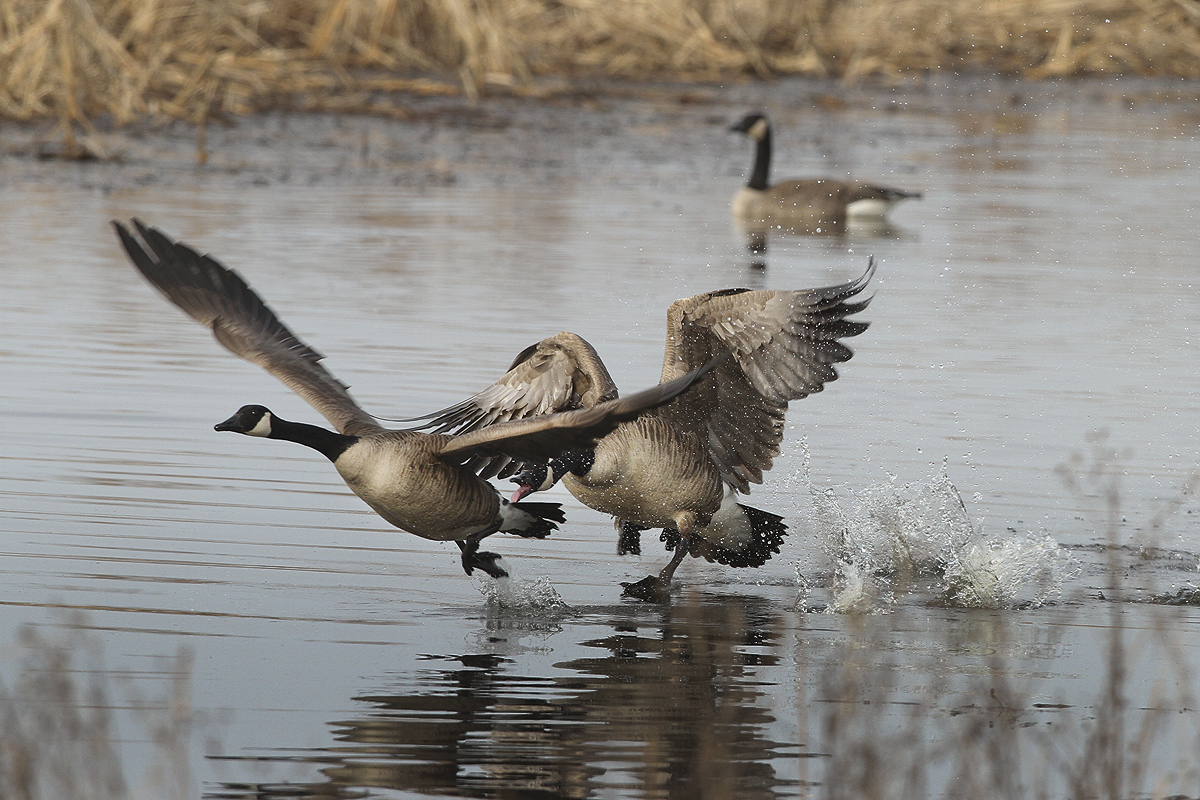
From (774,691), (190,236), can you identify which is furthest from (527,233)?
(774,691)

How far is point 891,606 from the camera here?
6.27 metres

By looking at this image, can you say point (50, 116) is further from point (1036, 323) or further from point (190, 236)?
point (1036, 323)

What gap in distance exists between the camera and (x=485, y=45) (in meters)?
21.6

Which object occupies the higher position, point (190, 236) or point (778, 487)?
point (190, 236)

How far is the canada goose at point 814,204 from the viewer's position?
15.8 metres

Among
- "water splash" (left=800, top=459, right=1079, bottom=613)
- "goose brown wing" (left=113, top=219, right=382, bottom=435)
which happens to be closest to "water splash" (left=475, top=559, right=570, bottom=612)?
"goose brown wing" (left=113, top=219, right=382, bottom=435)

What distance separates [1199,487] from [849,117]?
1664cm

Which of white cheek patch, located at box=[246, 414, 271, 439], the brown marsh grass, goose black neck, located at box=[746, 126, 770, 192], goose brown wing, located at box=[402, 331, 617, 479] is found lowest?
white cheek patch, located at box=[246, 414, 271, 439]

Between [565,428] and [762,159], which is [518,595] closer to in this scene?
[565,428]

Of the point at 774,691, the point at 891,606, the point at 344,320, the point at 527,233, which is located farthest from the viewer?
the point at 527,233

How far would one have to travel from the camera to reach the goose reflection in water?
13.9 feet

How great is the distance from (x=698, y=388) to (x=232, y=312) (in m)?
1.93

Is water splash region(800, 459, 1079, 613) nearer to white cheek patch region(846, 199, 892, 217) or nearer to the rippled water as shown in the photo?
the rippled water

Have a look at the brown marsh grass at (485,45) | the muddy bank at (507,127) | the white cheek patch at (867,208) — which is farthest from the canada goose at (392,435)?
the brown marsh grass at (485,45)
